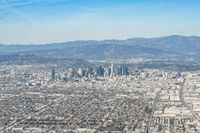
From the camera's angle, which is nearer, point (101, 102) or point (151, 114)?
point (151, 114)

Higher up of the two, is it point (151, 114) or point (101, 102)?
point (151, 114)

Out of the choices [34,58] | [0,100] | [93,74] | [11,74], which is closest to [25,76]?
[11,74]

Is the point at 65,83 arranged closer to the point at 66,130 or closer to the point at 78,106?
the point at 78,106

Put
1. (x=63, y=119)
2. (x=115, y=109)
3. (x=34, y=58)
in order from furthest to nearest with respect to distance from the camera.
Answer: (x=34, y=58) → (x=115, y=109) → (x=63, y=119)

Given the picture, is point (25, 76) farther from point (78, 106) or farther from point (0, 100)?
point (78, 106)

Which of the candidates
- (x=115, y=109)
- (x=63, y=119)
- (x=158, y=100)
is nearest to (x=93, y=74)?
(x=158, y=100)

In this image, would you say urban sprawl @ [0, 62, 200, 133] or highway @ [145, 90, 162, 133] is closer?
highway @ [145, 90, 162, 133]

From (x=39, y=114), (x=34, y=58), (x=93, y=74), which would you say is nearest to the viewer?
(x=39, y=114)

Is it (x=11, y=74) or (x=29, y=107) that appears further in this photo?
(x=11, y=74)

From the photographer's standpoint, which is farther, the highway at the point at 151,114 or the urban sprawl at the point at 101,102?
the urban sprawl at the point at 101,102
